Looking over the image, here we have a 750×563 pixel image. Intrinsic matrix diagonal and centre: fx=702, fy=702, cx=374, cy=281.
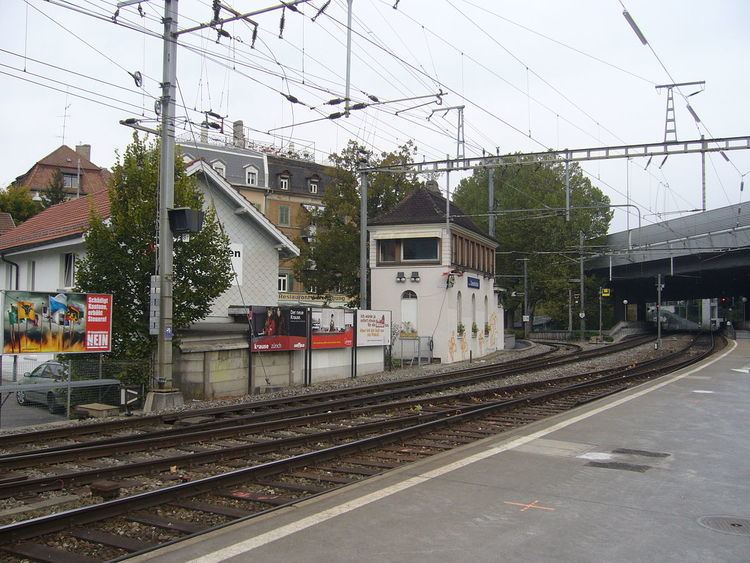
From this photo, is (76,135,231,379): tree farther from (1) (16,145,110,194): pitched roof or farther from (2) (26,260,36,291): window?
(1) (16,145,110,194): pitched roof

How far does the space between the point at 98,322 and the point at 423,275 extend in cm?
2055

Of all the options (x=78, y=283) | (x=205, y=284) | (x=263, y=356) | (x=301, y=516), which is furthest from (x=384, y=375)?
(x=301, y=516)

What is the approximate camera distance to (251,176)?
60188 millimetres

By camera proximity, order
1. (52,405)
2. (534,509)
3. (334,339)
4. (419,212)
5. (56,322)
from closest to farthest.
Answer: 1. (534,509)
2. (56,322)
3. (52,405)
4. (334,339)
5. (419,212)

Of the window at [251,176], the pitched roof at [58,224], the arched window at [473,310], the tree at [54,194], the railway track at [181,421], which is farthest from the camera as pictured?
the window at [251,176]

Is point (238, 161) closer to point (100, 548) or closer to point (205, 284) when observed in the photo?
point (205, 284)

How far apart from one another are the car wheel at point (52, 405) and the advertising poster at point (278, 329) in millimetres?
5732

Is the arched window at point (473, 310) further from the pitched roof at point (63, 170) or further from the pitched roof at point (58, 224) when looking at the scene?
the pitched roof at point (63, 170)

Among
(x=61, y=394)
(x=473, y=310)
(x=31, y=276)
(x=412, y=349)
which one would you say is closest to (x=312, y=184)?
(x=473, y=310)

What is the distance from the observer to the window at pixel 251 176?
59.8 metres

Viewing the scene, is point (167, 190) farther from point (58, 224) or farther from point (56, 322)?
point (58, 224)

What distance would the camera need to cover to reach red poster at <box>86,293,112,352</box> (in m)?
16.6

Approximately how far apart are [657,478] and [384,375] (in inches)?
723

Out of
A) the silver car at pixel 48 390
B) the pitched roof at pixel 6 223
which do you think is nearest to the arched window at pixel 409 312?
the silver car at pixel 48 390
